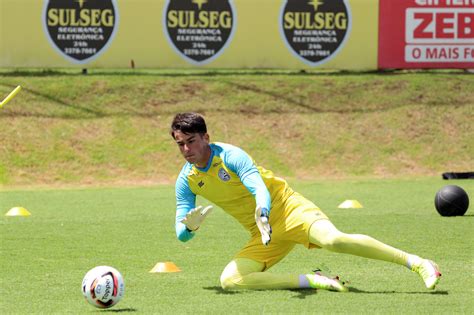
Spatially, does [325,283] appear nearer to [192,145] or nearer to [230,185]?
[230,185]

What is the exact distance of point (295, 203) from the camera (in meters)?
9.32

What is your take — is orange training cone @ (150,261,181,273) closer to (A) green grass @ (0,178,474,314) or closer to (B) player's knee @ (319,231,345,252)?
(A) green grass @ (0,178,474,314)

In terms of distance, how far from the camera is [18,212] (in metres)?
16.5

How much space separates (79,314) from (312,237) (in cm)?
209

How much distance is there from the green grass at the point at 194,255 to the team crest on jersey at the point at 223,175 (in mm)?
990

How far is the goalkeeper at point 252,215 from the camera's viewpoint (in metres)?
8.84

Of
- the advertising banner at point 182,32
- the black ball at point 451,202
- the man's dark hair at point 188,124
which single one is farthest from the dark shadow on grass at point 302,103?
the man's dark hair at point 188,124

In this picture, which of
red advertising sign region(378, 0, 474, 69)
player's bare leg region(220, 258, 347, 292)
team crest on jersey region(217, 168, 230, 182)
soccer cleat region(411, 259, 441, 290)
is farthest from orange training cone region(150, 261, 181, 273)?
red advertising sign region(378, 0, 474, 69)

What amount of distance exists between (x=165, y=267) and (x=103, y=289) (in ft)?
7.17

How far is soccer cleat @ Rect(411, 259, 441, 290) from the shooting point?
28.4 feet

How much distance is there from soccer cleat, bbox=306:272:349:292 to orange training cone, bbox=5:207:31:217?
820cm

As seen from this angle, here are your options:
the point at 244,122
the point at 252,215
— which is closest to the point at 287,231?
the point at 252,215

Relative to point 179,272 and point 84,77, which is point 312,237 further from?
point 84,77

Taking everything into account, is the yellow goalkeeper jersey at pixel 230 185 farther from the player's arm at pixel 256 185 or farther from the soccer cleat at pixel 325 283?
the soccer cleat at pixel 325 283
